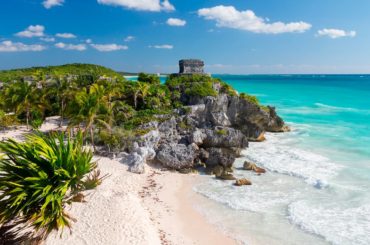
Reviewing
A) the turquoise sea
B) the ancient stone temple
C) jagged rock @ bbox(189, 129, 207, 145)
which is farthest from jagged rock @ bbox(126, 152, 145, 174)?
the ancient stone temple

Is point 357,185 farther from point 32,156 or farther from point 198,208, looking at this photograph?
point 32,156

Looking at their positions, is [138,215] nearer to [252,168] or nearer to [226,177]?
[226,177]

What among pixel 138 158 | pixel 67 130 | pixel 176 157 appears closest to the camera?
pixel 138 158

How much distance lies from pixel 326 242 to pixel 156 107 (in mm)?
21014

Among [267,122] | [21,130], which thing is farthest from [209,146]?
[21,130]

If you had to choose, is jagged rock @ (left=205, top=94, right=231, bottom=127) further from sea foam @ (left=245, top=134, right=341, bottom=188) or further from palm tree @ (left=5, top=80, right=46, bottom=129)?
palm tree @ (left=5, top=80, right=46, bottom=129)

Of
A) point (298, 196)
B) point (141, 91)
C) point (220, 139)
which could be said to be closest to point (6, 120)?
point (141, 91)

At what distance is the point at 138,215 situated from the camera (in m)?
14.0

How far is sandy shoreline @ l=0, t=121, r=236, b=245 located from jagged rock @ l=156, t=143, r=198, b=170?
1.77m

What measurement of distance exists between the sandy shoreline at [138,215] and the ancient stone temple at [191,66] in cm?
2307

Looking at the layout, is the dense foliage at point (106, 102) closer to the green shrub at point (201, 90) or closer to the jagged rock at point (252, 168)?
the green shrub at point (201, 90)

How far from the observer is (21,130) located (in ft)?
92.9

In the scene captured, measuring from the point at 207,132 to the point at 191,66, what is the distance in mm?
17302

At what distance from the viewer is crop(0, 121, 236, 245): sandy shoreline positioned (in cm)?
1212
